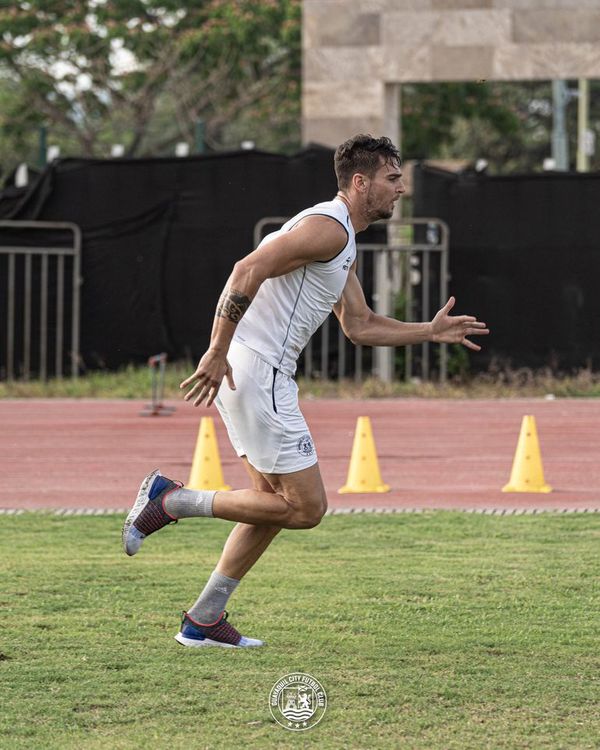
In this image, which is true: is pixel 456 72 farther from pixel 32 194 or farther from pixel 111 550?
pixel 111 550

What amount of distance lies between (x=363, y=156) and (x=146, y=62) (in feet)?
104

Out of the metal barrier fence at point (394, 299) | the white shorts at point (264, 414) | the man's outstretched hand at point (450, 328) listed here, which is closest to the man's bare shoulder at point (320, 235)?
the white shorts at point (264, 414)

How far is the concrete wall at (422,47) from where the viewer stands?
20.3 m

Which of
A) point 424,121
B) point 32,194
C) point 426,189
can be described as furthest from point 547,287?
point 424,121

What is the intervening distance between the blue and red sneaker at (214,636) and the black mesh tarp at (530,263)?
42.1ft

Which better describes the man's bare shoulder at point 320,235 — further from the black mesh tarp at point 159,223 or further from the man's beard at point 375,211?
the black mesh tarp at point 159,223

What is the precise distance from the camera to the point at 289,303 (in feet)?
20.7

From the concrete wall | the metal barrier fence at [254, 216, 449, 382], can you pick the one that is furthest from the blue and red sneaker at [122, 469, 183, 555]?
the concrete wall

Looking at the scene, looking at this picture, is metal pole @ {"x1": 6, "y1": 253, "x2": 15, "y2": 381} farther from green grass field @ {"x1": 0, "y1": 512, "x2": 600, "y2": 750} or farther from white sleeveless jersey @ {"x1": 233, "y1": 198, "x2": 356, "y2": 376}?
white sleeveless jersey @ {"x1": 233, "y1": 198, "x2": 356, "y2": 376}

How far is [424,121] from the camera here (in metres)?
38.0

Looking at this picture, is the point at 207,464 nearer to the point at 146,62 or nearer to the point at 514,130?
the point at 146,62

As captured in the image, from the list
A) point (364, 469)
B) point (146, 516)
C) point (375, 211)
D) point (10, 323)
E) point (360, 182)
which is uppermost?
point (360, 182)

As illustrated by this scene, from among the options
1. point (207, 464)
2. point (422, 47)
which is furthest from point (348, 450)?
point (422, 47)

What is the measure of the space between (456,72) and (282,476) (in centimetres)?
1509
